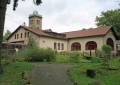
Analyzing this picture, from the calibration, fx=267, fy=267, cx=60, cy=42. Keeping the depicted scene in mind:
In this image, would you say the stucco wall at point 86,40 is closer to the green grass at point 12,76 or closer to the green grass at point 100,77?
the green grass at point 100,77

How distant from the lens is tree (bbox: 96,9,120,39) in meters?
69.1

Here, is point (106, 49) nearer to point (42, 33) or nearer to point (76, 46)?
point (42, 33)

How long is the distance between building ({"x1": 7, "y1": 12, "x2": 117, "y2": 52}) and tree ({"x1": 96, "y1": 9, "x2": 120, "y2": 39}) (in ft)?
57.4

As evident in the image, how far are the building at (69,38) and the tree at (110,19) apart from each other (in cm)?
1748

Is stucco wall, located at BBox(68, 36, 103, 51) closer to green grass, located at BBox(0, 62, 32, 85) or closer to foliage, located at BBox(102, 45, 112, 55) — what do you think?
foliage, located at BBox(102, 45, 112, 55)

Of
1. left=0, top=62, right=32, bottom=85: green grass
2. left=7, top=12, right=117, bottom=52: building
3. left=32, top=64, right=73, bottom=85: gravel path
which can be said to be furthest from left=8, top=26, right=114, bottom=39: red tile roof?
left=32, top=64, right=73, bottom=85: gravel path

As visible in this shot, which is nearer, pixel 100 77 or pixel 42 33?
pixel 100 77

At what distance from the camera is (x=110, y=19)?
71.8 meters

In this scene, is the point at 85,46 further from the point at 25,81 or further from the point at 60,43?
the point at 25,81

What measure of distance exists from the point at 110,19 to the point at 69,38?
74.4 ft

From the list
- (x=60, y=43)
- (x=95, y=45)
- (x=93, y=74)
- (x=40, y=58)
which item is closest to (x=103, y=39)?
(x=95, y=45)

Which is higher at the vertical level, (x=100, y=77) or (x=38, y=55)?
(x=38, y=55)

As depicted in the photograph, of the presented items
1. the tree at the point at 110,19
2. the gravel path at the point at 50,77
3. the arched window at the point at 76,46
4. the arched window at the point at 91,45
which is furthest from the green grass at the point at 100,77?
the tree at the point at 110,19

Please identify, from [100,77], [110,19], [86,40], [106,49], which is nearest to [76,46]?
[86,40]
